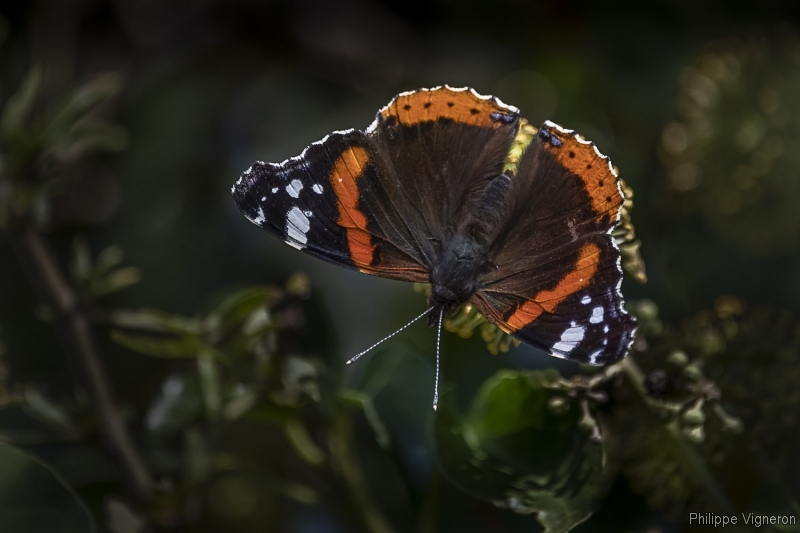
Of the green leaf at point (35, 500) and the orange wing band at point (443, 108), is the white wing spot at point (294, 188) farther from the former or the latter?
the green leaf at point (35, 500)

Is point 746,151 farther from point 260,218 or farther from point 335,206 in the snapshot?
point 260,218

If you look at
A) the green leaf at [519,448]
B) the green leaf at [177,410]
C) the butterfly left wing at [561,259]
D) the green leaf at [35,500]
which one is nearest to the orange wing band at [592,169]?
the butterfly left wing at [561,259]

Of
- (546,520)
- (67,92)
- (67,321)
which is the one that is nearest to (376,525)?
(546,520)

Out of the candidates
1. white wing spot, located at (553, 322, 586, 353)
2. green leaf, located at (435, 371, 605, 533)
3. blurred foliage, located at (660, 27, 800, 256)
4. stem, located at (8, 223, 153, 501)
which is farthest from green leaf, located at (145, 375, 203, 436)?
blurred foliage, located at (660, 27, 800, 256)

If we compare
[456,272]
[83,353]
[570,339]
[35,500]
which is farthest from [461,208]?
[35,500]

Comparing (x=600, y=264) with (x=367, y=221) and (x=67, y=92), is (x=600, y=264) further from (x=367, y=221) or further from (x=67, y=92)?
(x=67, y=92)

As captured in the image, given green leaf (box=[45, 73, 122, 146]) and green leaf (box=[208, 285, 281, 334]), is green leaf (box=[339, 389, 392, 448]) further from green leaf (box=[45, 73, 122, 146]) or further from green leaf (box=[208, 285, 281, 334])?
green leaf (box=[45, 73, 122, 146])

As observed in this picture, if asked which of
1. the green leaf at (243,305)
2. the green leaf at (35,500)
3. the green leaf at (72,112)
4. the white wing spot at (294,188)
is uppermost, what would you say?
the green leaf at (72,112)
